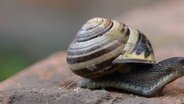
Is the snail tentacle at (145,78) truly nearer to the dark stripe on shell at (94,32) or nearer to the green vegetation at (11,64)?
the dark stripe on shell at (94,32)

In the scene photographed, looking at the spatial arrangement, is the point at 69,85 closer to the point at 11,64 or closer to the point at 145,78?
the point at 145,78

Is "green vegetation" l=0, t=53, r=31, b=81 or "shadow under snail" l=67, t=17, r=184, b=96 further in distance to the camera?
"green vegetation" l=0, t=53, r=31, b=81

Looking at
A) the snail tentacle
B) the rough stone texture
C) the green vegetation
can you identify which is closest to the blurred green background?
the green vegetation

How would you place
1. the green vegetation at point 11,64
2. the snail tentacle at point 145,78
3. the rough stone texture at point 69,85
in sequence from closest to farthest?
the rough stone texture at point 69,85, the snail tentacle at point 145,78, the green vegetation at point 11,64

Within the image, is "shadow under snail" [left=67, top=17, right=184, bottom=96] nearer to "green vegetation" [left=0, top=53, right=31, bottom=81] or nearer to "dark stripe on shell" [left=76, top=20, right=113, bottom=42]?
"dark stripe on shell" [left=76, top=20, right=113, bottom=42]

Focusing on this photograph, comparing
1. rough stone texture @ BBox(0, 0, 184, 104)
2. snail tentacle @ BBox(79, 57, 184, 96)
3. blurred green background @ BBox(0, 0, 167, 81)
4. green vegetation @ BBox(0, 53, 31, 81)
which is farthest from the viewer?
blurred green background @ BBox(0, 0, 167, 81)

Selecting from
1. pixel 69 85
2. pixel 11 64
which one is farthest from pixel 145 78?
pixel 11 64

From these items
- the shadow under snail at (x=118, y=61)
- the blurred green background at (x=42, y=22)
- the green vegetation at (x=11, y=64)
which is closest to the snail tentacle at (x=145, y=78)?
the shadow under snail at (x=118, y=61)
